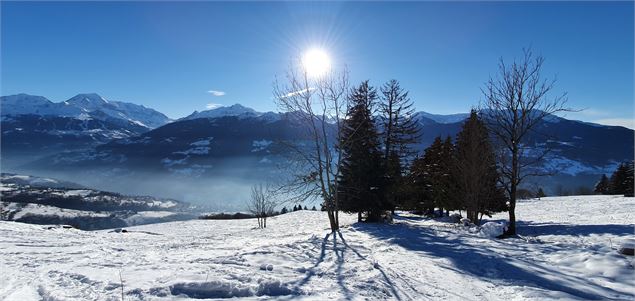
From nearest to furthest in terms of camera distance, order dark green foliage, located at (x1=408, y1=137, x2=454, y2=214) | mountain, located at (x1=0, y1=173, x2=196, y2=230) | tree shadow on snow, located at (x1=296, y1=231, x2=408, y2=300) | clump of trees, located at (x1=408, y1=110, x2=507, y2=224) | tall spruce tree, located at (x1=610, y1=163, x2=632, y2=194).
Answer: tree shadow on snow, located at (x1=296, y1=231, x2=408, y2=300)
clump of trees, located at (x1=408, y1=110, x2=507, y2=224)
dark green foliage, located at (x1=408, y1=137, x2=454, y2=214)
tall spruce tree, located at (x1=610, y1=163, x2=632, y2=194)
mountain, located at (x1=0, y1=173, x2=196, y2=230)

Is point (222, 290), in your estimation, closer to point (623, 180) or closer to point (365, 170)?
point (365, 170)

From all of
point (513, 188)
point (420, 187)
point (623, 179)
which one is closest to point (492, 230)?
point (513, 188)

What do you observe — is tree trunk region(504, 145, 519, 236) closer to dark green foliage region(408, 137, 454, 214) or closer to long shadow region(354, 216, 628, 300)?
long shadow region(354, 216, 628, 300)

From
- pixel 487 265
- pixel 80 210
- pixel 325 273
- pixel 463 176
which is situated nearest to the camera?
pixel 325 273

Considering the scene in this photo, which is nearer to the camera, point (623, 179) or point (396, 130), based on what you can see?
point (396, 130)

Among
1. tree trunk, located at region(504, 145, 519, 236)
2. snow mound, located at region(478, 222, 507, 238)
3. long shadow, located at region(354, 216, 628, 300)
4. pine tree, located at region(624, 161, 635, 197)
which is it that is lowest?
long shadow, located at region(354, 216, 628, 300)

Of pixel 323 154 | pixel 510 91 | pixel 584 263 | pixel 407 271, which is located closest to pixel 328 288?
pixel 407 271

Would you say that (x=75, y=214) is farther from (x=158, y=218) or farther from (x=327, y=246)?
(x=327, y=246)

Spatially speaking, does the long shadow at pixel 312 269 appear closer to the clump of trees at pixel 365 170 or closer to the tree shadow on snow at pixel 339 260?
the tree shadow on snow at pixel 339 260

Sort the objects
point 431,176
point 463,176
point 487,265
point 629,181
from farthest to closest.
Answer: point 629,181 < point 431,176 < point 463,176 < point 487,265

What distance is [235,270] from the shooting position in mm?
8570

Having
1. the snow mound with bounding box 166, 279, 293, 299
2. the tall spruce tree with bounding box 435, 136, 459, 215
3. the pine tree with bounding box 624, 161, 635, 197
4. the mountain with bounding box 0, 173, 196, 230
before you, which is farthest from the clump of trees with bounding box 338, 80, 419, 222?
the mountain with bounding box 0, 173, 196, 230

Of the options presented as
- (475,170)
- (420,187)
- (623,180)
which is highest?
(623,180)

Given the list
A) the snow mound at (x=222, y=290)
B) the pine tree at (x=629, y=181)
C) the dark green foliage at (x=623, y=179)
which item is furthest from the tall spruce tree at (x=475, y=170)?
the dark green foliage at (x=623, y=179)
